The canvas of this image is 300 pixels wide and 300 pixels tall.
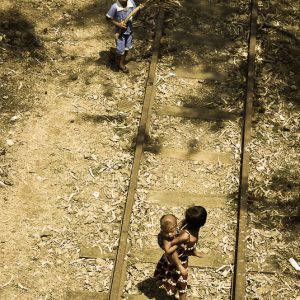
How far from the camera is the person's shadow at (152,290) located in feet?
30.4

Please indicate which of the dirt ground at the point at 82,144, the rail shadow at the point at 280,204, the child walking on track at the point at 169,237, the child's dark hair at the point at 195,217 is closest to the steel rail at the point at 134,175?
the dirt ground at the point at 82,144

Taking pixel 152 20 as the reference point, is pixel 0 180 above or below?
below

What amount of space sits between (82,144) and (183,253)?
3.33m

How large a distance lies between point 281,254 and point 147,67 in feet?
14.3

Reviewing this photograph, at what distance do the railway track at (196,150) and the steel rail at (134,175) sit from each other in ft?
0.05

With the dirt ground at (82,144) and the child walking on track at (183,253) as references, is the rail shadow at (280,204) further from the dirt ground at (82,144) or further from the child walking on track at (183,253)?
the child walking on track at (183,253)

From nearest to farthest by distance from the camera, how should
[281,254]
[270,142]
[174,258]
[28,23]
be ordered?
1. [174,258]
2. [281,254]
3. [270,142]
4. [28,23]

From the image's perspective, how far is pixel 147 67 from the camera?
12.2 meters

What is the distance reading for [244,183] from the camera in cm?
1031

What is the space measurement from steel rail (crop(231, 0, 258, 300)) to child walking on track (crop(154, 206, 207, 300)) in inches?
33.7

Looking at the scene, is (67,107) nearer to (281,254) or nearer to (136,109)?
(136,109)

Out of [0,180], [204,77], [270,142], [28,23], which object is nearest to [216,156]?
[270,142]

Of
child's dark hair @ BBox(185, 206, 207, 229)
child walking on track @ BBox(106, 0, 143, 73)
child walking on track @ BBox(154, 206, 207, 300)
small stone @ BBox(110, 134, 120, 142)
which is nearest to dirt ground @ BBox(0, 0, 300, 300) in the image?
small stone @ BBox(110, 134, 120, 142)

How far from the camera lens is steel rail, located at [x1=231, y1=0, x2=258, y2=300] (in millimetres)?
9273
